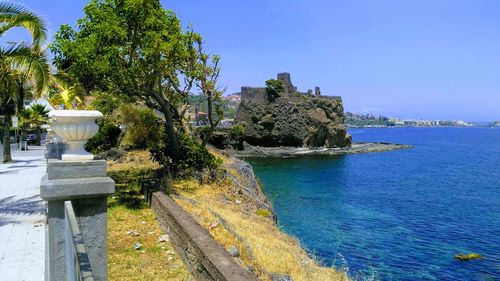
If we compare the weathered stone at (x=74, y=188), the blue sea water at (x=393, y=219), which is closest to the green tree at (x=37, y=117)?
the blue sea water at (x=393, y=219)

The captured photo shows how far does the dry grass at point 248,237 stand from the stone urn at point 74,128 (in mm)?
4430

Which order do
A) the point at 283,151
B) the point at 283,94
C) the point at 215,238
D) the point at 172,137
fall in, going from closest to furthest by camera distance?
the point at 215,238 → the point at 172,137 → the point at 283,151 → the point at 283,94

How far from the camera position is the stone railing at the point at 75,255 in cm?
302

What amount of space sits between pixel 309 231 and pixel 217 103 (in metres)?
7.41

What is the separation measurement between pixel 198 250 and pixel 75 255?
3.95 meters

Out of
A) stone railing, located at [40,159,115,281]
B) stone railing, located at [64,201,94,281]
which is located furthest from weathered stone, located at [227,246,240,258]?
stone railing, located at [64,201,94,281]

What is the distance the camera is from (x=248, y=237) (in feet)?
34.9

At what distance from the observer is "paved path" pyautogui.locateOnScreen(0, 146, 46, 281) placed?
6.99 m

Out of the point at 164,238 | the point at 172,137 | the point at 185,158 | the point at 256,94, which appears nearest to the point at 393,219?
the point at 185,158

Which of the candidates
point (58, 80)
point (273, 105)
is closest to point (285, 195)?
point (58, 80)

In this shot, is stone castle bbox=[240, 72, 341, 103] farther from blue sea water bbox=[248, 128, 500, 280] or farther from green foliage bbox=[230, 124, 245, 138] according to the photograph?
blue sea water bbox=[248, 128, 500, 280]

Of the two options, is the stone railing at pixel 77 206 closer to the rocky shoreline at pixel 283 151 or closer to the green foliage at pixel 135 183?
the green foliage at pixel 135 183

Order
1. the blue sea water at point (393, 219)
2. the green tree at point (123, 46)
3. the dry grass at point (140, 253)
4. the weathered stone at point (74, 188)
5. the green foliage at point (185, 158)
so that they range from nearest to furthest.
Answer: the weathered stone at point (74, 188) → the dry grass at point (140, 253) → the green tree at point (123, 46) → the blue sea water at point (393, 219) → the green foliage at point (185, 158)

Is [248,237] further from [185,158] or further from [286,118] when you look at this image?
[286,118]
